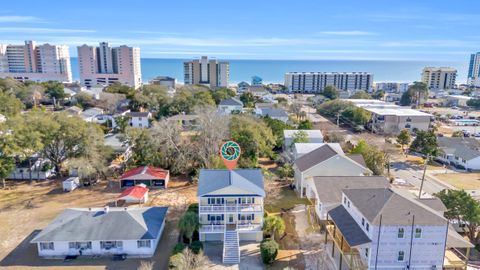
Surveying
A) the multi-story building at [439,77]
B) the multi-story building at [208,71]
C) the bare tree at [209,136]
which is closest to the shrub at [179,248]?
the bare tree at [209,136]

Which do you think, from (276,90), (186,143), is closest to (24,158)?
(186,143)

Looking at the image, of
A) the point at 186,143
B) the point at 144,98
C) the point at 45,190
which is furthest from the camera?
the point at 144,98

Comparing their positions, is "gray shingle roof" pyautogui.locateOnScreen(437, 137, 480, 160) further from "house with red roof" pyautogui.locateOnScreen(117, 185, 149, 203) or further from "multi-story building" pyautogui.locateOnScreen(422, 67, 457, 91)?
"multi-story building" pyautogui.locateOnScreen(422, 67, 457, 91)

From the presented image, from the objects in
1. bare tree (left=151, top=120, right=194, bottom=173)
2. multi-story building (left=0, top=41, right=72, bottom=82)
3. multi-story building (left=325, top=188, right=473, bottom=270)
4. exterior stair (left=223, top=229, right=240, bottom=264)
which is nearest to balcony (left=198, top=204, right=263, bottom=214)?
exterior stair (left=223, top=229, right=240, bottom=264)

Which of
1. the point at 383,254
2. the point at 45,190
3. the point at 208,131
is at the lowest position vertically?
the point at 45,190

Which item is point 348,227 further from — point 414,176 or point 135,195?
point 414,176

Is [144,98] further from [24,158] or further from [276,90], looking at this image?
[276,90]
